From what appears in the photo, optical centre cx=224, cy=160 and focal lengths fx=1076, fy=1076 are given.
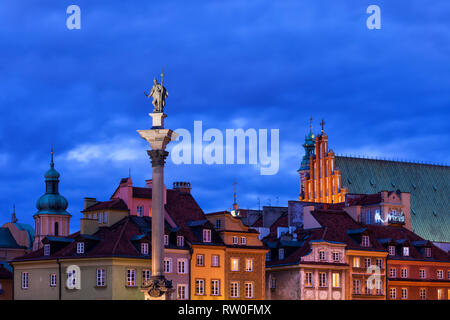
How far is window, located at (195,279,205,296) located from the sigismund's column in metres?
37.1

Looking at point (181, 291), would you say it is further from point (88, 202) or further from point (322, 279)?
point (322, 279)

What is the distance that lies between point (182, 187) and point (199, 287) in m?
16.1

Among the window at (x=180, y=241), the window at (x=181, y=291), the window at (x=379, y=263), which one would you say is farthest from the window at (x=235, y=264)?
the window at (x=379, y=263)

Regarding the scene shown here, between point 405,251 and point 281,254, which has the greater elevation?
point 405,251

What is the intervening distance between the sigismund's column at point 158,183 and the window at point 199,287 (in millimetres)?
37116

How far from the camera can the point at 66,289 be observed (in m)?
98.8

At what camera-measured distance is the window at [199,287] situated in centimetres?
10281

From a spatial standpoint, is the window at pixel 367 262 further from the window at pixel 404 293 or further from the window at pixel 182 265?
the window at pixel 182 265

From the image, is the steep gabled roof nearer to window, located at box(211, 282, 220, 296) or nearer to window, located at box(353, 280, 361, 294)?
window, located at box(353, 280, 361, 294)

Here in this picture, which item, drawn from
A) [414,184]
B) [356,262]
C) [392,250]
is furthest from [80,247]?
[414,184]

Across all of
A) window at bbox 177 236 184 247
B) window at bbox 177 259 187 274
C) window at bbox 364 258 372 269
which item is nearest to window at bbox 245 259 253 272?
window at bbox 177 259 187 274

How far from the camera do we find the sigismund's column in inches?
2557

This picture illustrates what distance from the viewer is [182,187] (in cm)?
11612
